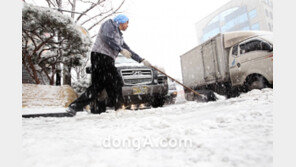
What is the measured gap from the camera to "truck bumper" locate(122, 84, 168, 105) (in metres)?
4.39

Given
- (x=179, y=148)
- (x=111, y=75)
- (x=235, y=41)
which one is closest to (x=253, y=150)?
(x=179, y=148)

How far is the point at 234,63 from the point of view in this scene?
6.29 meters

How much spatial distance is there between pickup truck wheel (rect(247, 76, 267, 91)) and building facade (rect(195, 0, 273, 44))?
3371cm

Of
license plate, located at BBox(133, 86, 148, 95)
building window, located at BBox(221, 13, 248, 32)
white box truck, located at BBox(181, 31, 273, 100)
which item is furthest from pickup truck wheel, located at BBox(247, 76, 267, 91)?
building window, located at BBox(221, 13, 248, 32)

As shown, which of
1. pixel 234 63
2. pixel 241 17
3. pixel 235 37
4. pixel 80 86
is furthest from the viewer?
pixel 241 17

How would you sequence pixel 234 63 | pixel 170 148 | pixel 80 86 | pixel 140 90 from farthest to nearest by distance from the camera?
pixel 80 86 → pixel 234 63 → pixel 140 90 → pixel 170 148

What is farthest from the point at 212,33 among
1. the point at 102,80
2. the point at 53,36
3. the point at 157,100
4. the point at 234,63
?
the point at 102,80

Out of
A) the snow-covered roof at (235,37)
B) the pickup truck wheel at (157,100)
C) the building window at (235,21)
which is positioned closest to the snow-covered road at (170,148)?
the pickup truck wheel at (157,100)

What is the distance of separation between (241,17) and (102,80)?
40.8 m

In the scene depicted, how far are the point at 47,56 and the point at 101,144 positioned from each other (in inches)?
321

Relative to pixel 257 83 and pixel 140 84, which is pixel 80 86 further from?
pixel 257 83

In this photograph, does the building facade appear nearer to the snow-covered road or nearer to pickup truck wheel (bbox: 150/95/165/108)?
pickup truck wheel (bbox: 150/95/165/108)

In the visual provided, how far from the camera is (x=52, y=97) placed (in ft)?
17.9

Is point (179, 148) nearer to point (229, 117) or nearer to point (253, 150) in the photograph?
point (253, 150)
